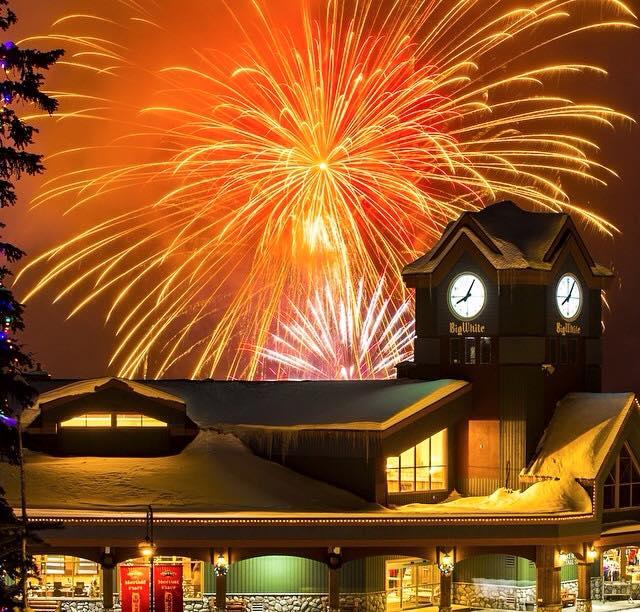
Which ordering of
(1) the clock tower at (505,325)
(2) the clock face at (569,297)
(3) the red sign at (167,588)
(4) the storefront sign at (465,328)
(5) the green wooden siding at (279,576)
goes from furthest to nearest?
(2) the clock face at (569,297) → (4) the storefront sign at (465,328) → (1) the clock tower at (505,325) → (5) the green wooden siding at (279,576) → (3) the red sign at (167,588)

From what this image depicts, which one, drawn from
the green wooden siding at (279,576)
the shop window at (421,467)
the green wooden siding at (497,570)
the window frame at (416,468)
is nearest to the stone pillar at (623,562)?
the green wooden siding at (497,570)

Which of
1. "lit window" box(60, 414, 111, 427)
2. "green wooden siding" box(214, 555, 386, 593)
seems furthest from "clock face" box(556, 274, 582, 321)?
"lit window" box(60, 414, 111, 427)

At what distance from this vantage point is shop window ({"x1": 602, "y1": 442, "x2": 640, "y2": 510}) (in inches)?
2987

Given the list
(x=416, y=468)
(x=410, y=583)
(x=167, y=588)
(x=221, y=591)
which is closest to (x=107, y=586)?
(x=167, y=588)

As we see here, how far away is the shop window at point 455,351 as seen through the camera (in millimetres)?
80625

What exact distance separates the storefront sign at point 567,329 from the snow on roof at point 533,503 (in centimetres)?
989

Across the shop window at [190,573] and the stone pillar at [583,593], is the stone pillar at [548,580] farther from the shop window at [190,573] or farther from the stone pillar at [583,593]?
the shop window at [190,573]

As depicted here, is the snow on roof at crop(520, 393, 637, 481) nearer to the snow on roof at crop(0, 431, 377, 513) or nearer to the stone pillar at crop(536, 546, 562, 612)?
the stone pillar at crop(536, 546, 562, 612)

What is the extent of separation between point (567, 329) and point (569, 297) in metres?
1.80

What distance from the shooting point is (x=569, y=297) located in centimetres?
8125

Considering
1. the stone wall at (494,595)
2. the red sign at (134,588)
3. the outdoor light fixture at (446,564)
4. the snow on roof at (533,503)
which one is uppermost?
the snow on roof at (533,503)

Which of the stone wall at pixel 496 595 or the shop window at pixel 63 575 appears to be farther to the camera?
the stone wall at pixel 496 595

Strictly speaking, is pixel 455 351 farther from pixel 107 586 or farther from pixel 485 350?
pixel 107 586

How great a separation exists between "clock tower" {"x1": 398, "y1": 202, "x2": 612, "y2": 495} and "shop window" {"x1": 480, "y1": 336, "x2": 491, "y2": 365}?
0.05 m
